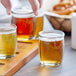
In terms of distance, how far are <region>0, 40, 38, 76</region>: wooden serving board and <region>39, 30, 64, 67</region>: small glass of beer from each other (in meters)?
0.08

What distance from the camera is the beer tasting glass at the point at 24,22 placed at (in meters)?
1.34

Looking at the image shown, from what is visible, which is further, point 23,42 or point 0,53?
point 23,42

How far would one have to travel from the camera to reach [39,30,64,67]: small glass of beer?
1090 millimetres

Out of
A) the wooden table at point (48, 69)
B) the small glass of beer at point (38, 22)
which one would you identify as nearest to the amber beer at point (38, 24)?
the small glass of beer at point (38, 22)

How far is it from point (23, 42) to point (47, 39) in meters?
0.27

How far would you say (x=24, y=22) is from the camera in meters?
1.34

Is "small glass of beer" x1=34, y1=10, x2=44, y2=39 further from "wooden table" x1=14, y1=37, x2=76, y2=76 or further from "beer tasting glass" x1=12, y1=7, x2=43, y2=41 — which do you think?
"wooden table" x1=14, y1=37, x2=76, y2=76

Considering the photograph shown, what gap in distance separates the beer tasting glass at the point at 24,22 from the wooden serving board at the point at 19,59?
36 millimetres

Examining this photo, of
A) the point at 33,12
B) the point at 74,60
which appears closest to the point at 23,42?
the point at 33,12

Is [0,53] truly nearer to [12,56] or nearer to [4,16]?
[12,56]

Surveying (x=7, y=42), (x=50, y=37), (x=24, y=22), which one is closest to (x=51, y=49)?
(x=50, y=37)

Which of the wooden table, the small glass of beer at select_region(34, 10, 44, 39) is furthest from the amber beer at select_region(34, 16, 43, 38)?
the wooden table

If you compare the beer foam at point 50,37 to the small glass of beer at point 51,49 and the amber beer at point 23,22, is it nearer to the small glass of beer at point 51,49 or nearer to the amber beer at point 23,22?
the small glass of beer at point 51,49

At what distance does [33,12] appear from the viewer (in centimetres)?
126
